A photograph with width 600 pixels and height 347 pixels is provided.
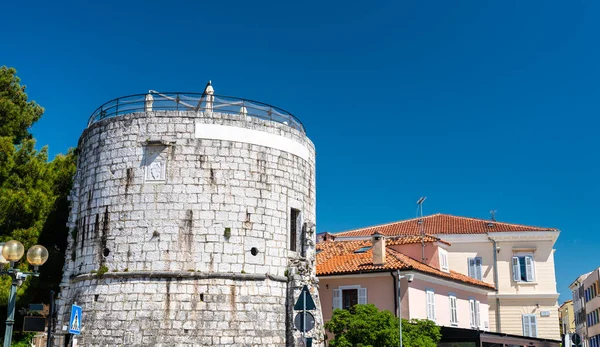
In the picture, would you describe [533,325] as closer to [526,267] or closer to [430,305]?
[526,267]

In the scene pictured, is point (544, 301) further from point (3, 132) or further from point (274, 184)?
point (3, 132)

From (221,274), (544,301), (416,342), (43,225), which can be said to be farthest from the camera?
(544,301)

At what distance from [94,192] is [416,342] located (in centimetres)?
1317

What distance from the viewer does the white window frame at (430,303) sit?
29047 millimetres

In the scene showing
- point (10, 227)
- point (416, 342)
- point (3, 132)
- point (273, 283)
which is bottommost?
point (416, 342)

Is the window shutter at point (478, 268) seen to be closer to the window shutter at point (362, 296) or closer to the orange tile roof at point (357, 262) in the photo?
the orange tile roof at point (357, 262)

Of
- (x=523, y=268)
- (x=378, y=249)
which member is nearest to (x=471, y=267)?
(x=523, y=268)

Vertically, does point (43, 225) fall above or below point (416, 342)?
above

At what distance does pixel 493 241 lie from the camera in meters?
40.7

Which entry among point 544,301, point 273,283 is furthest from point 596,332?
point 273,283

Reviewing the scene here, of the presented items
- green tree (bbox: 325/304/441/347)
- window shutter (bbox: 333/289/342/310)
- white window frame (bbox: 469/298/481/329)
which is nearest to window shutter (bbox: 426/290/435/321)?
green tree (bbox: 325/304/441/347)

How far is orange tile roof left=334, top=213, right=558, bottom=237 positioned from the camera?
41125 millimetres

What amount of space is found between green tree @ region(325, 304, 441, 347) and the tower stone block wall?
1352 mm

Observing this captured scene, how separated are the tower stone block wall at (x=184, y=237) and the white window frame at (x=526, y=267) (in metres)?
20.9
